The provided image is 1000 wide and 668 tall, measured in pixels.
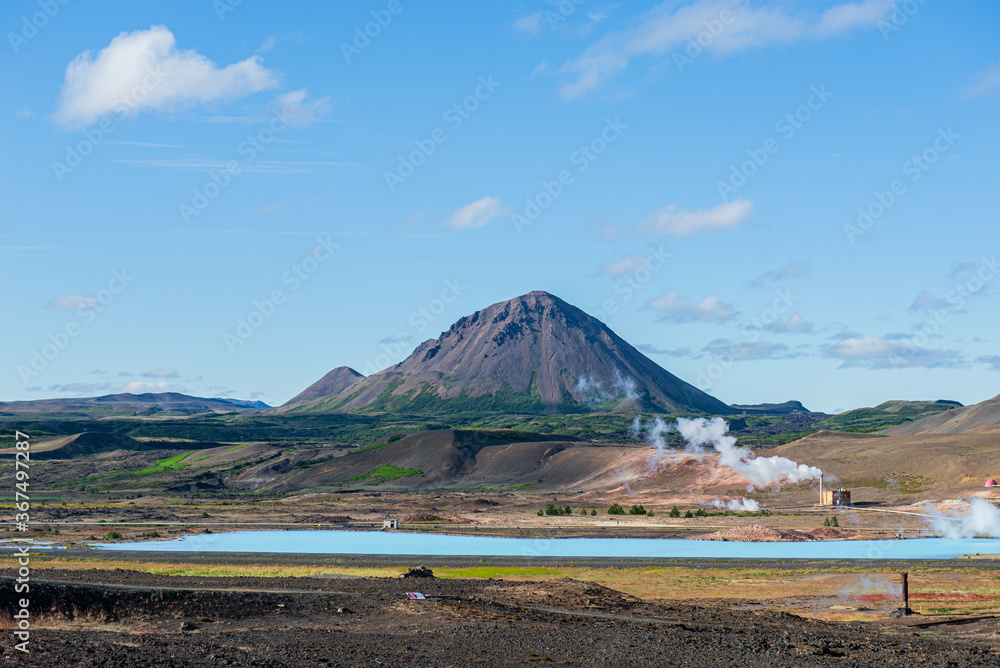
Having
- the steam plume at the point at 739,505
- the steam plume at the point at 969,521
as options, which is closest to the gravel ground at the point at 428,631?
the steam plume at the point at 969,521

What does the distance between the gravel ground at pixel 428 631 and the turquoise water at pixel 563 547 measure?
87.5ft

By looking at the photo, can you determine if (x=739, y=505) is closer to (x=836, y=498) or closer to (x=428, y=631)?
(x=836, y=498)

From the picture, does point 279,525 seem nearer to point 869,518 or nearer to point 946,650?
point 869,518

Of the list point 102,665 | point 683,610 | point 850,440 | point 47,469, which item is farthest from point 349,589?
point 47,469

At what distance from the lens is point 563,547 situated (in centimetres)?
7275

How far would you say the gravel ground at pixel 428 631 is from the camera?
2645 cm

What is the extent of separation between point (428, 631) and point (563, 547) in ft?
139

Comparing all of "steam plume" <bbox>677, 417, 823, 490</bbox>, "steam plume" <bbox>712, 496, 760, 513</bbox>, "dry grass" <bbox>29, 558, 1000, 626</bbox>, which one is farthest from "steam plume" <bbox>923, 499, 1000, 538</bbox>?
"dry grass" <bbox>29, 558, 1000, 626</bbox>

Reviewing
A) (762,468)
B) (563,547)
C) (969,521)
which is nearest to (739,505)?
(762,468)

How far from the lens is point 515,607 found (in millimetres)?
37062

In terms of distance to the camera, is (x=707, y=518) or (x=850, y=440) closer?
(x=707, y=518)

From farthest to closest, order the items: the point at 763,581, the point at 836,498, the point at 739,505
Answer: the point at 739,505, the point at 836,498, the point at 763,581

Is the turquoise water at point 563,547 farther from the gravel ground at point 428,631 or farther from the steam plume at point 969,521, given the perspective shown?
the gravel ground at point 428,631

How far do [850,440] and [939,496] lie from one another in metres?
47.6
